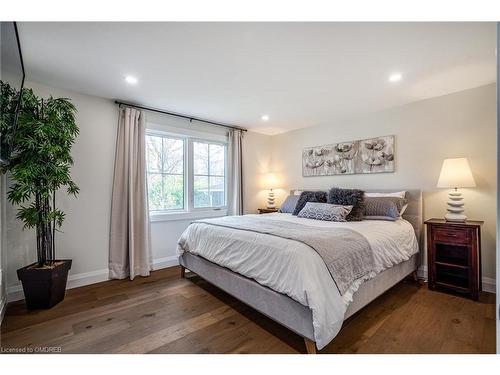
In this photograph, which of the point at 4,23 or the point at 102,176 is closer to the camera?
the point at 4,23

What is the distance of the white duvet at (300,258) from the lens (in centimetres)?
155

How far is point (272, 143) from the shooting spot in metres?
5.04

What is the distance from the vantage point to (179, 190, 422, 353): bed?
5.17 feet

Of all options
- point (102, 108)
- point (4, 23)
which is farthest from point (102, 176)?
point (4, 23)

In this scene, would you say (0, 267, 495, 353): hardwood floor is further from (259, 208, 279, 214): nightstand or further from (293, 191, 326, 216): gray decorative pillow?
(259, 208, 279, 214): nightstand

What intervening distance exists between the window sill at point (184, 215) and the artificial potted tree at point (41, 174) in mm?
1190

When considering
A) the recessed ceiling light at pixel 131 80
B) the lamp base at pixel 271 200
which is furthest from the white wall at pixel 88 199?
the lamp base at pixel 271 200

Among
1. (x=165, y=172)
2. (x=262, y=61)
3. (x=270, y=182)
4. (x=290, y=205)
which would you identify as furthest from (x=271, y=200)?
(x=262, y=61)

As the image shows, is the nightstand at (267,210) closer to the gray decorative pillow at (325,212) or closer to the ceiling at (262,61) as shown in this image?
the gray decorative pillow at (325,212)

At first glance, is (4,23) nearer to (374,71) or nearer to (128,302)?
(128,302)

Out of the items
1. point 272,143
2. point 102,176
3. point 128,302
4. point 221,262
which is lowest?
point 128,302

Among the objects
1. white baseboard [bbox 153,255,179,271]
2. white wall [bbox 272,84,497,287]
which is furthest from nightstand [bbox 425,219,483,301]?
white baseboard [bbox 153,255,179,271]

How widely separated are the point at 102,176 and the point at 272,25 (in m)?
2.64
